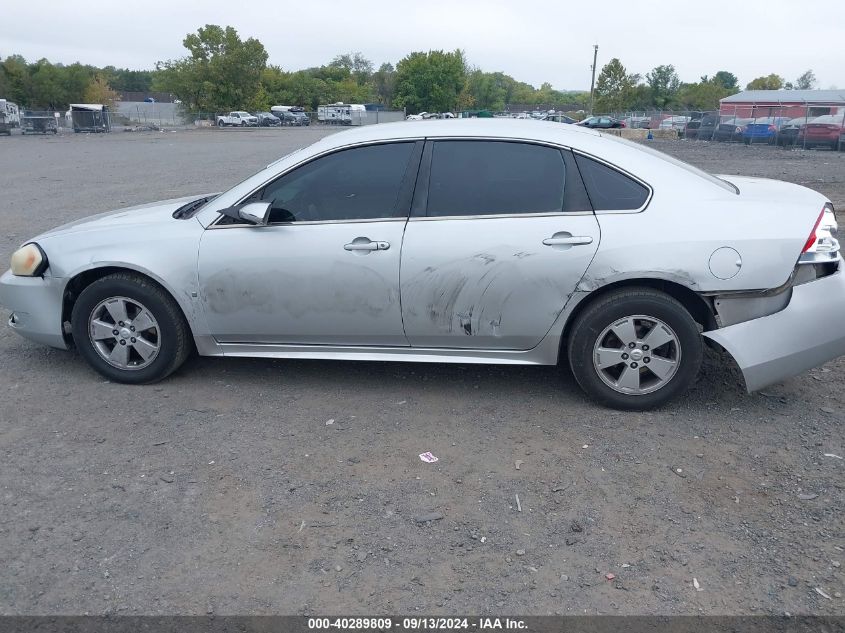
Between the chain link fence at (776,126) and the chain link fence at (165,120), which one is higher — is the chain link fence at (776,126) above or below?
above

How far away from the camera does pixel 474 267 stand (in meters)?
4.34

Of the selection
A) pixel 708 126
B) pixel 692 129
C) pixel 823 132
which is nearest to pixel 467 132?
pixel 823 132

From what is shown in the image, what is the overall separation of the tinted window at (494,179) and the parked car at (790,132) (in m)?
31.3

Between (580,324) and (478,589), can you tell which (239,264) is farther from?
(478,589)

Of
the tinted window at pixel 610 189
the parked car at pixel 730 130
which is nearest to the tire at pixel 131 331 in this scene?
the tinted window at pixel 610 189

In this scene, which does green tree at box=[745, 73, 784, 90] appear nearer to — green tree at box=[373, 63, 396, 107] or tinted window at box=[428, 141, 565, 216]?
green tree at box=[373, 63, 396, 107]

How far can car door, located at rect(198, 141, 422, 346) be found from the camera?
Result: 446 centimetres

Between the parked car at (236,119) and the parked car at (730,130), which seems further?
the parked car at (236,119)

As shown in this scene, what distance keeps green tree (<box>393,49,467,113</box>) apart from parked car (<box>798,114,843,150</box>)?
227 feet

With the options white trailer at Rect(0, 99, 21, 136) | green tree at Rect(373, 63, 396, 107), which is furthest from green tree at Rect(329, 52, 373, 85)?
white trailer at Rect(0, 99, 21, 136)

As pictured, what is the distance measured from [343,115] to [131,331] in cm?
8046

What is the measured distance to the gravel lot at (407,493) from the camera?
291cm

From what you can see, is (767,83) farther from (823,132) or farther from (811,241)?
(811,241)

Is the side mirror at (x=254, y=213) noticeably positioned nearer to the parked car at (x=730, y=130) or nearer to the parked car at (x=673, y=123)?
the parked car at (x=730, y=130)
